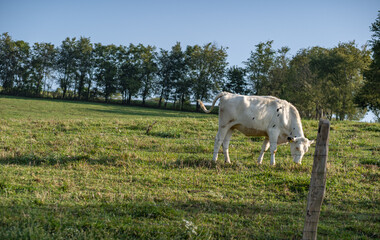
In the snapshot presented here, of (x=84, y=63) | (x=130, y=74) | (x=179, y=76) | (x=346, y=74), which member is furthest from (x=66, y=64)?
(x=346, y=74)

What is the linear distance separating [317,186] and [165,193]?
3.91 meters

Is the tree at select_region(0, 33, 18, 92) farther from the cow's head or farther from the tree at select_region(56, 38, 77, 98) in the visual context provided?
the cow's head

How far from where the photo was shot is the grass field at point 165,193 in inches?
221

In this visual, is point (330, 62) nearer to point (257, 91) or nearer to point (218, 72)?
point (257, 91)

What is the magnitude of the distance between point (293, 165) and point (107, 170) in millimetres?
6132

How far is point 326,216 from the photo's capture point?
683 centimetres

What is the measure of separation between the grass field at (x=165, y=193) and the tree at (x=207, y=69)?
62490 mm

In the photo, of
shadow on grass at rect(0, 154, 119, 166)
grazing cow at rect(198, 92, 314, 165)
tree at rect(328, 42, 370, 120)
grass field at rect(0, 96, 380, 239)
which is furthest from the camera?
tree at rect(328, 42, 370, 120)

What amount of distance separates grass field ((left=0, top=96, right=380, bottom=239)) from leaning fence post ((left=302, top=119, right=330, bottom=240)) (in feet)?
2.90

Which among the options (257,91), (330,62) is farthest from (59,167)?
(257,91)

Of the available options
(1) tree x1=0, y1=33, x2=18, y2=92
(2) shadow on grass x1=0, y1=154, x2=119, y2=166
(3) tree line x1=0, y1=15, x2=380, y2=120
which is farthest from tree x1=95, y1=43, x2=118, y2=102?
(2) shadow on grass x1=0, y1=154, x2=119, y2=166

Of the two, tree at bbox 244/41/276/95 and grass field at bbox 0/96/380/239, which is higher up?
tree at bbox 244/41/276/95

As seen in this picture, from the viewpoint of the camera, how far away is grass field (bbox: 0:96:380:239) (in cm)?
561

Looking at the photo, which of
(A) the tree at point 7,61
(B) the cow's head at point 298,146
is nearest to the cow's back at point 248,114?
(B) the cow's head at point 298,146
